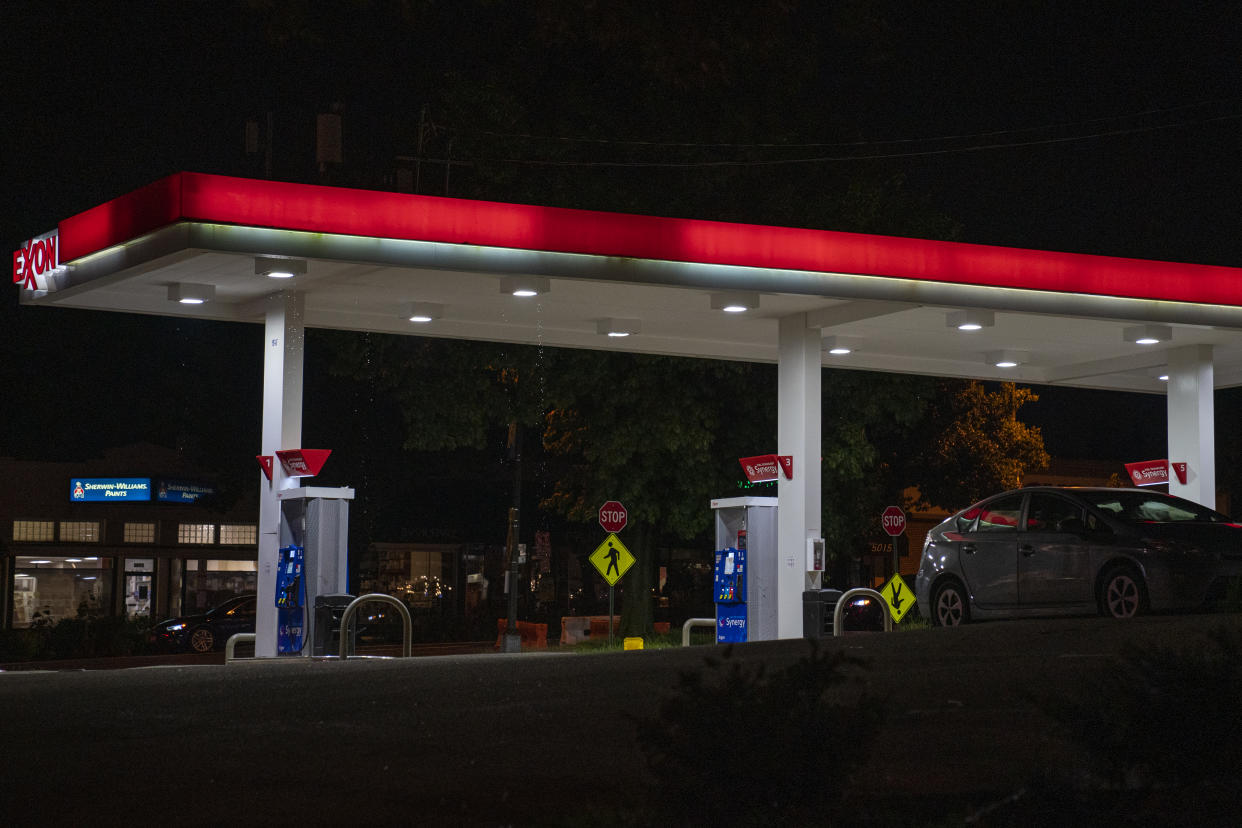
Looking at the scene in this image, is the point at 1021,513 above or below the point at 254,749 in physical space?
above

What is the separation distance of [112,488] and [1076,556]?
2897cm

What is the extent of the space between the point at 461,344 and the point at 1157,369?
41.3 feet

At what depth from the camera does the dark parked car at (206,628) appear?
34094mm

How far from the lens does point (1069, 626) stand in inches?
543

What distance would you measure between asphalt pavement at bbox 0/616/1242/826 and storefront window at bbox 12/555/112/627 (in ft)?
88.3

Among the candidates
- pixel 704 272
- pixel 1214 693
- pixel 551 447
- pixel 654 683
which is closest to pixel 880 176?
pixel 551 447

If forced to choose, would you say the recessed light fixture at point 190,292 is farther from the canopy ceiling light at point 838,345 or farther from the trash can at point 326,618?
the canopy ceiling light at point 838,345

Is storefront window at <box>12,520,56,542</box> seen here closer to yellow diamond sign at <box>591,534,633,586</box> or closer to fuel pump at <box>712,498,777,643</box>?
yellow diamond sign at <box>591,534,633,586</box>

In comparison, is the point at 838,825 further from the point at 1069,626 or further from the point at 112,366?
the point at 112,366

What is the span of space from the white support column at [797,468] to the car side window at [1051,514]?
4.35 meters

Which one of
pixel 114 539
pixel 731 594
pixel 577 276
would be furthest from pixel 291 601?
pixel 114 539

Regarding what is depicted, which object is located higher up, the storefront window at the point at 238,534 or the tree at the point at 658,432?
the tree at the point at 658,432

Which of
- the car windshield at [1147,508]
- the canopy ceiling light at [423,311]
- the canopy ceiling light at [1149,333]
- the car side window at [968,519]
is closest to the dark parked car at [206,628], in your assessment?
the canopy ceiling light at [423,311]

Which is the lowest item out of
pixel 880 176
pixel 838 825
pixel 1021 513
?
pixel 838 825
